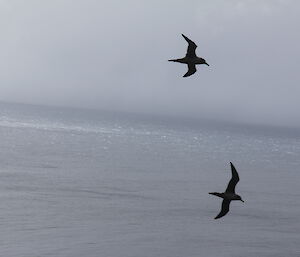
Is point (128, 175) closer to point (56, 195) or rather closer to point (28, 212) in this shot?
point (56, 195)

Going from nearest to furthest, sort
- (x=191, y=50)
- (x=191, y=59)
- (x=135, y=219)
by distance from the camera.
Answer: (x=191, y=59) < (x=191, y=50) < (x=135, y=219)

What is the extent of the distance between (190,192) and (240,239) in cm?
4504

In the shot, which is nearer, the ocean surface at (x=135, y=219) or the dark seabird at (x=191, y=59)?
the dark seabird at (x=191, y=59)

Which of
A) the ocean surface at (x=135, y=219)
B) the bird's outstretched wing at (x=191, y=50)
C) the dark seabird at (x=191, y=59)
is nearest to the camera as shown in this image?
the dark seabird at (x=191, y=59)

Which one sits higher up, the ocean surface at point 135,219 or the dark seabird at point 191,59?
the dark seabird at point 191,59

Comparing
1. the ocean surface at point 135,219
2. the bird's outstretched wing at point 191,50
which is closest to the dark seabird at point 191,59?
the bird's outstretched wing at point 191,50

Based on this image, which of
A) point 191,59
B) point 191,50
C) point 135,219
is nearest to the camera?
point 191,59

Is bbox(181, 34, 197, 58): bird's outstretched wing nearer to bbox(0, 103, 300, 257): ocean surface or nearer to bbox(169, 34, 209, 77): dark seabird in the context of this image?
bbox(169, 34, 209, 77): dark seabird

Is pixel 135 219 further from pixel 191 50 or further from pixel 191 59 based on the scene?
pixel 191 59

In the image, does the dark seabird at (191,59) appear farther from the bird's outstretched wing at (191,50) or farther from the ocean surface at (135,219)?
the ocean surface at (135,219)

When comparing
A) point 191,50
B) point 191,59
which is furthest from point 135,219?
point 191,59

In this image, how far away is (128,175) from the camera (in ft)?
630

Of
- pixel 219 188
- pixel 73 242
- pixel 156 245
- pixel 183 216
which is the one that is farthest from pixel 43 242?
pixel 219 188

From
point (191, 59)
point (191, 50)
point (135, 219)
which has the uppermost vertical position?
point (191, 50)
